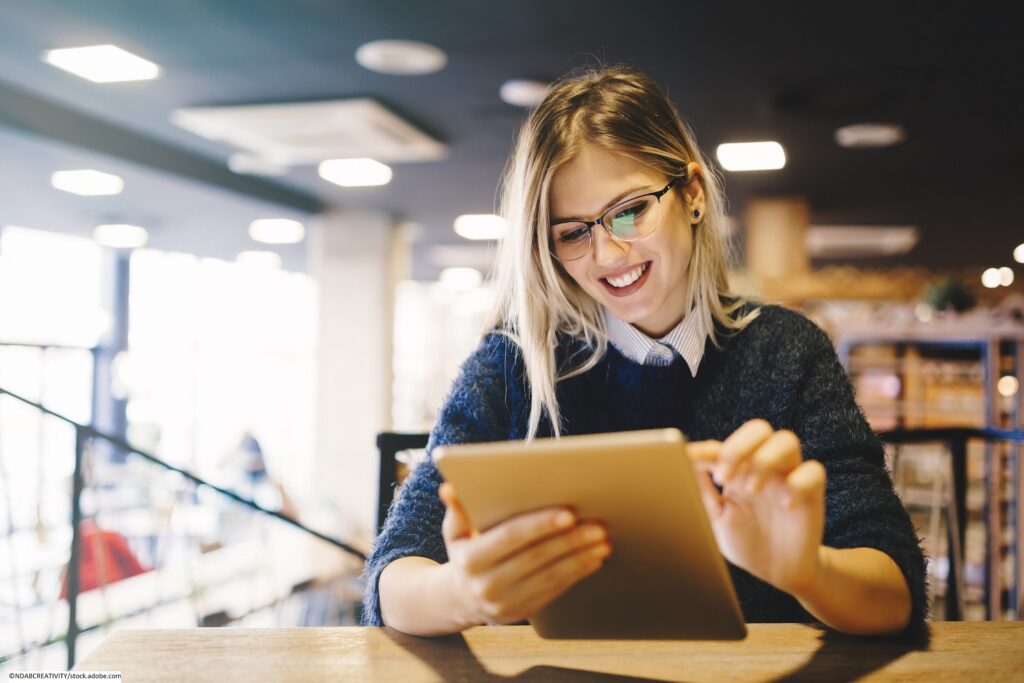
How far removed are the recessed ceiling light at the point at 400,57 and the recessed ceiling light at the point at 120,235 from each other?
17.4 feet

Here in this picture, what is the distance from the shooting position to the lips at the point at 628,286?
115cm

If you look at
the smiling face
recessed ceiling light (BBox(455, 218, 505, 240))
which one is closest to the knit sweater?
the smiling face

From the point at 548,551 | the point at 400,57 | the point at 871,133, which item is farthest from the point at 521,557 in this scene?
the point at 871,133

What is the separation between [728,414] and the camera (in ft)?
3.91

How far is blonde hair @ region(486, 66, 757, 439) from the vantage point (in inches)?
44.8

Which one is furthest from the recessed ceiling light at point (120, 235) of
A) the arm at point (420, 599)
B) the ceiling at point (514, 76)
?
the arm at point (420, 599)

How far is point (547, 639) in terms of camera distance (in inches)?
34.1

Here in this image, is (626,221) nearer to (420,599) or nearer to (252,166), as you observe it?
(420,599)

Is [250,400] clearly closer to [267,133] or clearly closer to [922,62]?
[267,133]

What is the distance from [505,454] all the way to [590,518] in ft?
0.41

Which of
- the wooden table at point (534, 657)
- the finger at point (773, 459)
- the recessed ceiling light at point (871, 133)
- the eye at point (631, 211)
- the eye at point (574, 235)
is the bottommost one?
the wooden table at point (534, 657)

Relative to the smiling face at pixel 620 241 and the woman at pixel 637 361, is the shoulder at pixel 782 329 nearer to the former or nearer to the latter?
the woman at pixel 637 361

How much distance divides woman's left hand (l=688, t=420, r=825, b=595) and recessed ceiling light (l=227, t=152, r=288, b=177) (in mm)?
5124

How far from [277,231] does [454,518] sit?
7.69 metres
